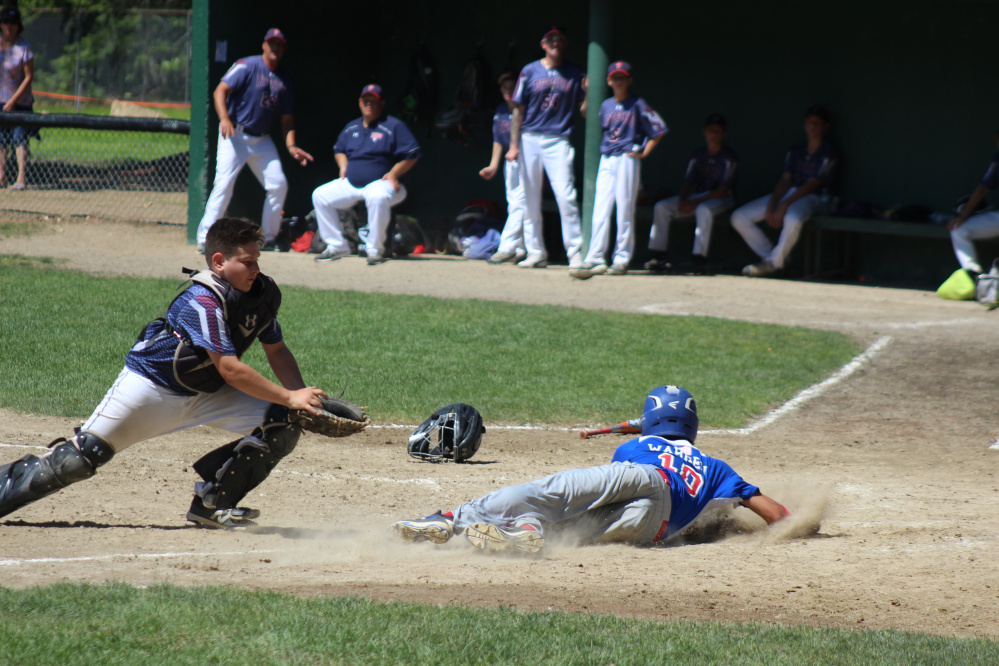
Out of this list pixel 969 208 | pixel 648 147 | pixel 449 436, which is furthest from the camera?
pixel 648 147

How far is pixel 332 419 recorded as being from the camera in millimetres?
4715

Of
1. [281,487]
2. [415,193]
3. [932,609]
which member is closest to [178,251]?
[415,193]

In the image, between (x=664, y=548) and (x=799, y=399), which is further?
(x=799, y=399)

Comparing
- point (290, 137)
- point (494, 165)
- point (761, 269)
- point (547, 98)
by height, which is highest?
point (547, 98)

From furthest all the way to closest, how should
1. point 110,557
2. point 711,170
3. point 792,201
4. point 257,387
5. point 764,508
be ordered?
point 711,170, point 792,201, point 764,508, point 257,387, point 110,557

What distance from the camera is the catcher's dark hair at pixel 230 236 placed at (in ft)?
15.0

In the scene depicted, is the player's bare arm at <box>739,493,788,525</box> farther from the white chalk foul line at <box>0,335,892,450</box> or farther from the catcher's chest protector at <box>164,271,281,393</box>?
the catcher's chest protector at <box>164,271,281,393</box>

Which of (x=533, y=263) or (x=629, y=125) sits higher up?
(x=629, y=125)

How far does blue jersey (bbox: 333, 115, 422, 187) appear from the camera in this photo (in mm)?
12828

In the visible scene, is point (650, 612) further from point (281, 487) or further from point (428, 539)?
point (281, 487)

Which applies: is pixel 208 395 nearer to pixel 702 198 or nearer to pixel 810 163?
pixel 702 198

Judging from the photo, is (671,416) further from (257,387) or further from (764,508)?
(257,387)

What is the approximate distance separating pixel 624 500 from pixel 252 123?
362 inches

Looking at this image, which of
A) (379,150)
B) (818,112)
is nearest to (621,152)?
(818,112)
